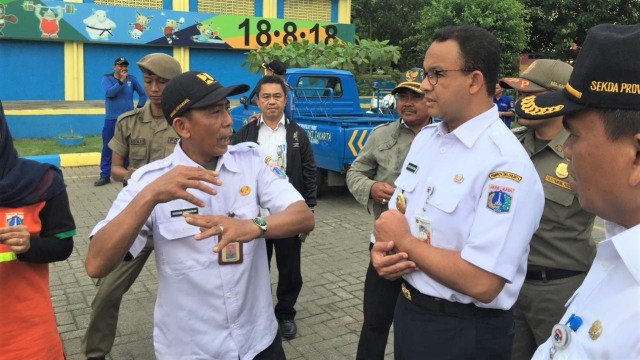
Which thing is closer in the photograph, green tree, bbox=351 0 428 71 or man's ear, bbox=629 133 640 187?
man's ear, bbox=629 133 640 187

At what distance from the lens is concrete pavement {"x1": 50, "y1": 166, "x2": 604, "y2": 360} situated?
3.86m

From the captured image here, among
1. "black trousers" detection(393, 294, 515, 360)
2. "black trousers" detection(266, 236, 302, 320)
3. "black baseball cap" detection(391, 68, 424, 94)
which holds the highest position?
"black baseball cap" detection(391, 68, 424, 94)

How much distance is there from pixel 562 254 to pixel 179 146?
74.4 inches

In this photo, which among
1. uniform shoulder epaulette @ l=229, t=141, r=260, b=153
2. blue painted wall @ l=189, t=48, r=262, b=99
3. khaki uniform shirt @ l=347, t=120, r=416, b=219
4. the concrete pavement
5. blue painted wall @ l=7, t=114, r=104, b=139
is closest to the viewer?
uniform shoulder epaulette @ l=229, t=141, r=260, b=153

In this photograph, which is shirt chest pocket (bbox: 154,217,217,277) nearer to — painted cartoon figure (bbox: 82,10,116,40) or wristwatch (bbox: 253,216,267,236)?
wristwatch (bbox: 253,216,267,236)

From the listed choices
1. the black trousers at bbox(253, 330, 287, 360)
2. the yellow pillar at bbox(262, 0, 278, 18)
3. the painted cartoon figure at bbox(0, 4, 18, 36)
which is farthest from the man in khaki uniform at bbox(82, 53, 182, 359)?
the yellow pillar at bbox(262, 0, 278, 18)

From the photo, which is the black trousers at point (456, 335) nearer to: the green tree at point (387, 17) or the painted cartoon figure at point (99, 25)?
the painted cartoon figure at point (99, 25)

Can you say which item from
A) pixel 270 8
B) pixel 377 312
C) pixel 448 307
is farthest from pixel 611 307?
pixel 270 8

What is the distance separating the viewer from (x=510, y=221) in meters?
1.78

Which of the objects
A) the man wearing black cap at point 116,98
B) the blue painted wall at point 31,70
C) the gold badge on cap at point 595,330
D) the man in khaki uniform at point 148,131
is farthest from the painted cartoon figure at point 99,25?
the gold badge on cap at point 595,330

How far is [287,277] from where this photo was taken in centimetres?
423

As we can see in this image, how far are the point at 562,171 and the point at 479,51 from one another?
96cm

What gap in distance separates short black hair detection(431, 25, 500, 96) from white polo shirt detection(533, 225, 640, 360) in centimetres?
88

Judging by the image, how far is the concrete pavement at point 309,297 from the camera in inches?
152
